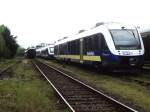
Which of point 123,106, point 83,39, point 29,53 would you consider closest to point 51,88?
point 123,106

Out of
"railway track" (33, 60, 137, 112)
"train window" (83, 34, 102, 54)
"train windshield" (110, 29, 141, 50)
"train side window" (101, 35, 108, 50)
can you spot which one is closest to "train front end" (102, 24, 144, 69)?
"train windshield" (110, 29, 141, 50)

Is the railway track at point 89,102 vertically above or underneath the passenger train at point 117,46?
underneath

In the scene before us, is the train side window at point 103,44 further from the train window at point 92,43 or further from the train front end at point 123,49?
the train window at point 92,43

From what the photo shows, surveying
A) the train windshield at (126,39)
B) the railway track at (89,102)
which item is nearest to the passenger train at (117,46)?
the train windshield at (126,39)

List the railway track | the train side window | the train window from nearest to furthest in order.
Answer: the railway track → the train side window → the train window

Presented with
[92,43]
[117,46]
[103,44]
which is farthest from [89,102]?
[92,43]

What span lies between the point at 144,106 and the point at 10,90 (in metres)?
5.71

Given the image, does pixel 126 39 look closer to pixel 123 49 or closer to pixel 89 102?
pixel 123 49

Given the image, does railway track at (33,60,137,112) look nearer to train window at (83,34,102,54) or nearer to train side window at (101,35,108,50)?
train side window at (101,35,108,50)

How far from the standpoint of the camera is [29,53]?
82438 millimetres

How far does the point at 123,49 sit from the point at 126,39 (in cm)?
80

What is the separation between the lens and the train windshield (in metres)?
21.2

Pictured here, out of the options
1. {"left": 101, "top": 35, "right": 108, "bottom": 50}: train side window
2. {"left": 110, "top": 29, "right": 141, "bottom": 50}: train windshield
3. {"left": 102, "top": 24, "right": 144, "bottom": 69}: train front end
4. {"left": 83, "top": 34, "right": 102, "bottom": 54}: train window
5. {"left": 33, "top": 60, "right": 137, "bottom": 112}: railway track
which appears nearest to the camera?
{"left": 33, "top": 60, "right": 137, "bottom": 112}: railway track

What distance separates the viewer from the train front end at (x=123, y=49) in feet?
68.4
